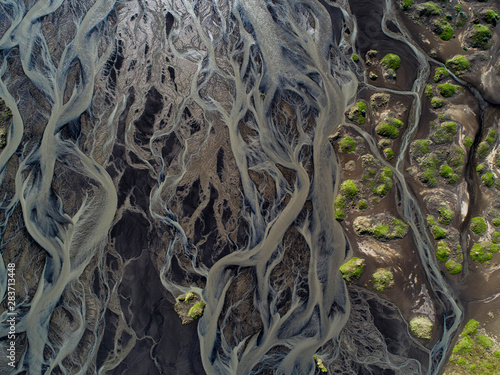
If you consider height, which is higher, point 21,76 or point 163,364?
point 21,76

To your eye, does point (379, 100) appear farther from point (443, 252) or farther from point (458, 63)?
point (443, 252)

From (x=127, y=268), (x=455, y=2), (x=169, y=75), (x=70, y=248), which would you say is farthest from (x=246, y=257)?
(x=455, y=2)

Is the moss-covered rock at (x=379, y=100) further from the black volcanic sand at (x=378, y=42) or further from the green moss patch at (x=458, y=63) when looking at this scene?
the green moss patch at (x=458, y=63)

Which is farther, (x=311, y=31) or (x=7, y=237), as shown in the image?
(x=311, y=31)

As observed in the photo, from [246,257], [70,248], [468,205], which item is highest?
[70,248]

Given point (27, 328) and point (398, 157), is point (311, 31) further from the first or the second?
point (27, 328)

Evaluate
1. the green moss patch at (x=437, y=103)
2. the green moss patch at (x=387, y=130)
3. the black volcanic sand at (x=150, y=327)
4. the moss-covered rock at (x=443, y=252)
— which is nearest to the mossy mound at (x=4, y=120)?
the black volcanic sand at (x=150, y=327)

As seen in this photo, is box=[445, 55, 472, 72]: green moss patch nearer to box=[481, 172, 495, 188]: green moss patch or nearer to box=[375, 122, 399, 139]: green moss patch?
box=[375, 122, 399, 139]: green moss patch
